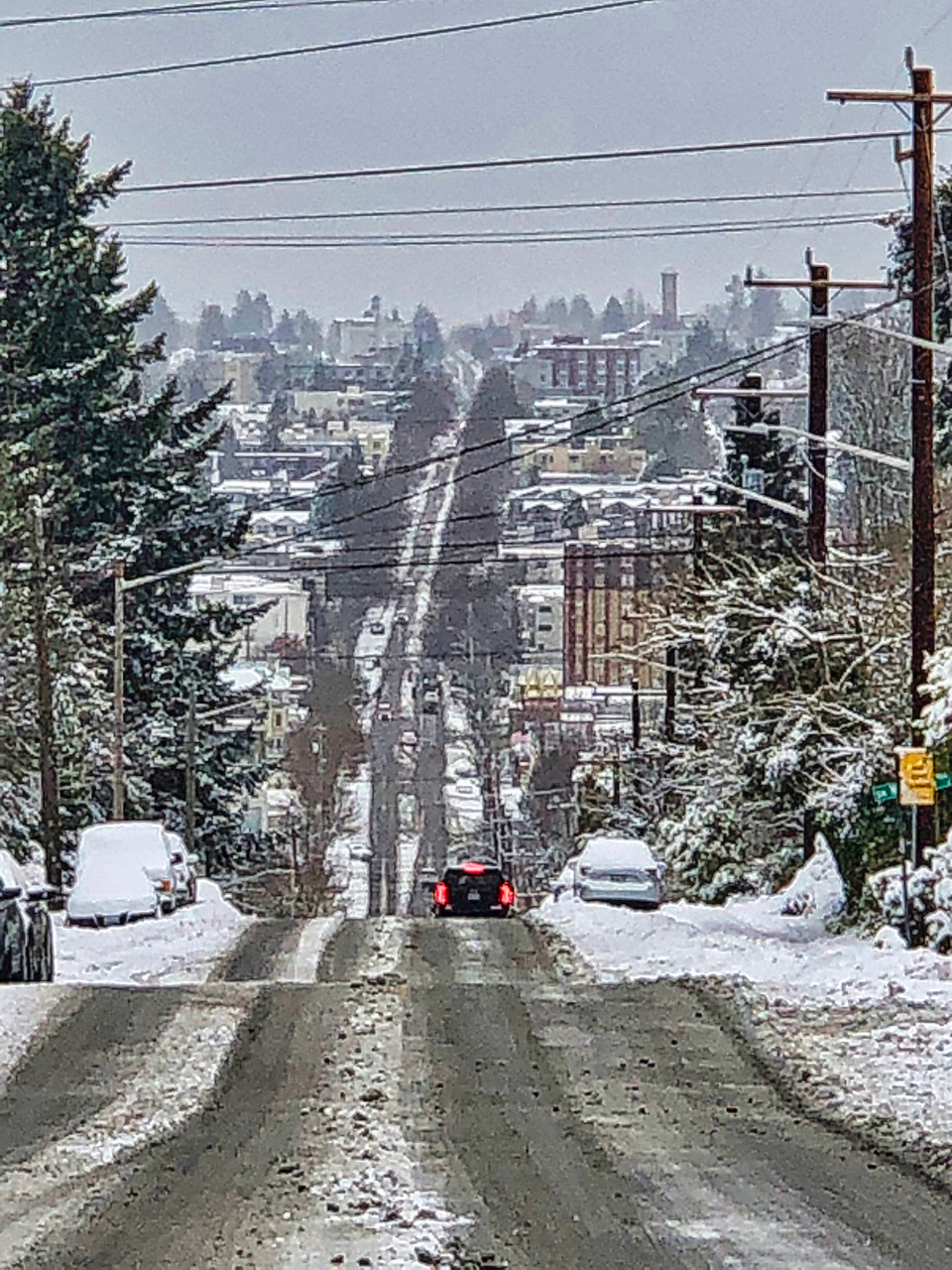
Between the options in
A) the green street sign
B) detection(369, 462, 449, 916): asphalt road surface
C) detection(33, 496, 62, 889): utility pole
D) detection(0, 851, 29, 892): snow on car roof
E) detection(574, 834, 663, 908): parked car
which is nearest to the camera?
detection(0, 851, 29, 892): snow on car roof

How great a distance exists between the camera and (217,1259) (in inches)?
337

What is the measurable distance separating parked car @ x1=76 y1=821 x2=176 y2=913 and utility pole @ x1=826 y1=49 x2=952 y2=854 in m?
11.4

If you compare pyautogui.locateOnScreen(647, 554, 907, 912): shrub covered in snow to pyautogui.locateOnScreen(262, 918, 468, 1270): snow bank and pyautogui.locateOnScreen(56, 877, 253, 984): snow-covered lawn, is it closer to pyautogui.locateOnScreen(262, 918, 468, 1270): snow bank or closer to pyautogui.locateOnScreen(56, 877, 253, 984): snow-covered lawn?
pyautogui.locateOnScreen(56, 877, 253, 984): snow-covered lawn

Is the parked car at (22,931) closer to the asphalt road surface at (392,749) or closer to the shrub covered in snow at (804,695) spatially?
the shrub covered in snow at (804,695)

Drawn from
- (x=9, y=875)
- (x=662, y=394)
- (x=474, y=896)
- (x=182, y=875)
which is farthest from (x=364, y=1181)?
(x=662, y=394)

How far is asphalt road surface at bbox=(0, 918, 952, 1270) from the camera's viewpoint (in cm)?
891

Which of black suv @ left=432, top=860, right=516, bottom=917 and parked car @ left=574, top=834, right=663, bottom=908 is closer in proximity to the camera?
parked car @ left=574, top=834, right=663, bottom=908

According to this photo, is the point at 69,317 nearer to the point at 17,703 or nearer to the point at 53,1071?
the point at 17,703

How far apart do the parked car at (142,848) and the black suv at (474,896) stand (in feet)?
27.5

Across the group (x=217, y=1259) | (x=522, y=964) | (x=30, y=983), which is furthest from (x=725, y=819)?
(x=217, y=1259)

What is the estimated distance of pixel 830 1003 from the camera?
16.8 m

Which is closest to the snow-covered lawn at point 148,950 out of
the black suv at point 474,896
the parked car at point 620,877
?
the parked car at point 620,877

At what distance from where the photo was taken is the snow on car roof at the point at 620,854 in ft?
126

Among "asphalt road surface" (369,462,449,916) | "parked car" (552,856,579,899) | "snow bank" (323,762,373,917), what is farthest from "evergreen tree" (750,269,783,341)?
"parked car" (552,856,579,899)
